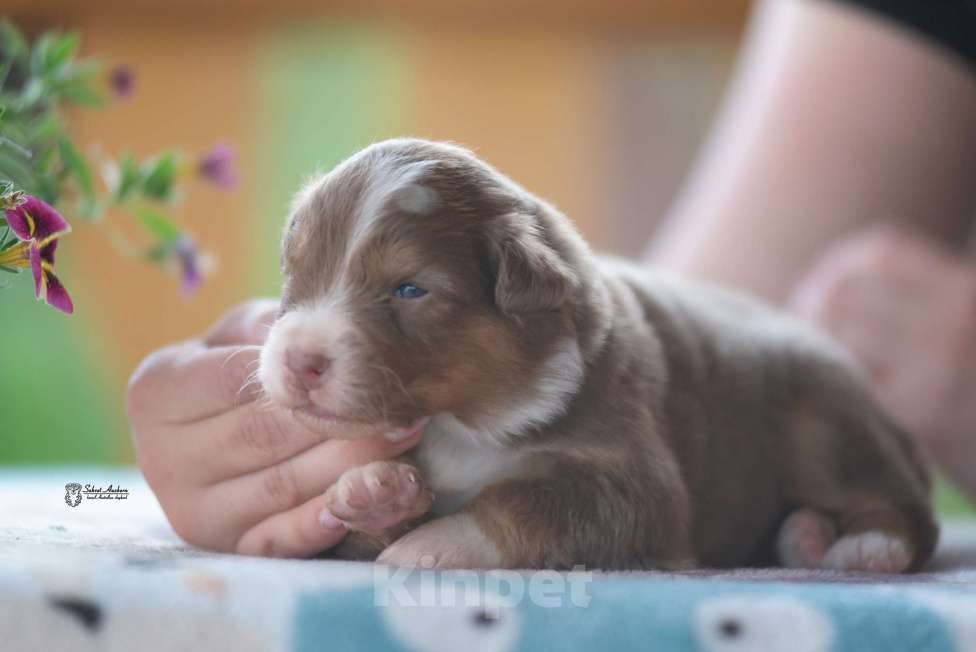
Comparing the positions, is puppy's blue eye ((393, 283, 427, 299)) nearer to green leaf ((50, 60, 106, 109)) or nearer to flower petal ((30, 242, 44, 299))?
flower petal ((30, 242, 44, 299))

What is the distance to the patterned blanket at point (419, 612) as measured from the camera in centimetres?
120

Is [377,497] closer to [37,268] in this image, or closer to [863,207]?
[37,268]

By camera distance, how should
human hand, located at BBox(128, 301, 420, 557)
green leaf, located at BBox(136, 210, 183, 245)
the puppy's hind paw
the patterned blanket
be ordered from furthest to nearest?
1. green leaf, located at BBox(136, 210, 183, 245)
2. the puppy's hind paw
3. human hand, located at BBox(128, 301, 420, 557)
4. the patterned blanket

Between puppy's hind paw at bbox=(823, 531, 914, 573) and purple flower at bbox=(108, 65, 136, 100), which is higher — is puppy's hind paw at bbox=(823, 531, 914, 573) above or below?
below

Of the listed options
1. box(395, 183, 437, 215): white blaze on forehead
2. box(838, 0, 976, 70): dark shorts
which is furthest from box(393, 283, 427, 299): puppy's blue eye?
box(838, 0, 976, 70): dark shorts

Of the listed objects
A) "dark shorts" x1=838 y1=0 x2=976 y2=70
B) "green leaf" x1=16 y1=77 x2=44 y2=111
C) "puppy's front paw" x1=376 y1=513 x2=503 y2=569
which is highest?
"dark shorts" x1=838 y1=0 x2=976 y2=70

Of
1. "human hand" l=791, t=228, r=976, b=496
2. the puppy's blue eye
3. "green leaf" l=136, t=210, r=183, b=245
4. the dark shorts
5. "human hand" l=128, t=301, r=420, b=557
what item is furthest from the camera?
the dark shorts

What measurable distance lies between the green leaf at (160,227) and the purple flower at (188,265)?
0.06ft

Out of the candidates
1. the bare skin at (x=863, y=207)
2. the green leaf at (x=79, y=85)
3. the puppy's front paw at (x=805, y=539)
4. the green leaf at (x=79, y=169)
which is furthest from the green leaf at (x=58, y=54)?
the bare skin at (x=863, y=207)

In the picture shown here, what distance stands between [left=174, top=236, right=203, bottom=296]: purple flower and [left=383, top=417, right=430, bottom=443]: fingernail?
0.69m

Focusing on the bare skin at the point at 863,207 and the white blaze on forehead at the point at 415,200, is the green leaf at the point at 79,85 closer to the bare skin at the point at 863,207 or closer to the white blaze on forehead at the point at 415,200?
the white blaze on forehead at the point at 415,200

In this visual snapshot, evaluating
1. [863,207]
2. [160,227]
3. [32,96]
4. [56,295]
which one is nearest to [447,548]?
[56,295]

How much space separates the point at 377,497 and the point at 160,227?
0.84 metres

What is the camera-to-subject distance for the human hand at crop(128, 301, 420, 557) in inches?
63.4
